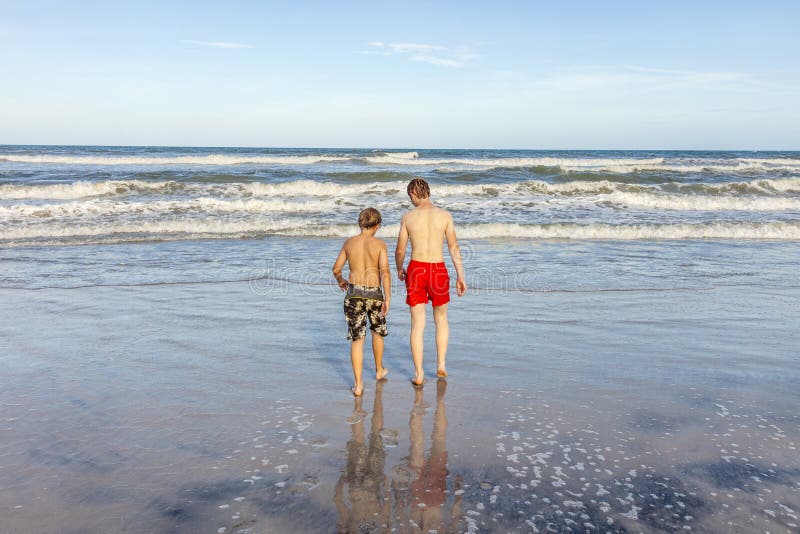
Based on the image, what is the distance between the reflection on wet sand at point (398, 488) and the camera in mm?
2977

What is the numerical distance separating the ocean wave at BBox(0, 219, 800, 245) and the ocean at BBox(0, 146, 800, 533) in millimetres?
1814

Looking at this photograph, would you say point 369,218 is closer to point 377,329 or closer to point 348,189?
point 377,329

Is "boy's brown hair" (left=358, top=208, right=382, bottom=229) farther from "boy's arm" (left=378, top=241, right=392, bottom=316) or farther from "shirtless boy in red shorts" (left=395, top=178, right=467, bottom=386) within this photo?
"shirtless boy in red shorts" (left=395, top=178, right=467, bottom=386)

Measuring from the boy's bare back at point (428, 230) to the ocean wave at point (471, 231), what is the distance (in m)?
8.95

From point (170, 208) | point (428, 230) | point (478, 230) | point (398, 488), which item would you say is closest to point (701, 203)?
point (478, 230)

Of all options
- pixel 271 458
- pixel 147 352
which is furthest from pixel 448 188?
pixel 271 458

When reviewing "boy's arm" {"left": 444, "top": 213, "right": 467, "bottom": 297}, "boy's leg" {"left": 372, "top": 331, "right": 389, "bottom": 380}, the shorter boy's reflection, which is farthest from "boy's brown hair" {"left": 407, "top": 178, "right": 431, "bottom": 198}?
the shorter boy's reflection

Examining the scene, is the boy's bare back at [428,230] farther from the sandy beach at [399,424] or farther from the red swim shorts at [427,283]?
the sandy beach at [399,424]

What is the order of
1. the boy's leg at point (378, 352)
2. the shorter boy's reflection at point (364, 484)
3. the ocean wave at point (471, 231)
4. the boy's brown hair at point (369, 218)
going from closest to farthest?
the shorter boy's reflection at point (364, 484), the boy's brown hair at point (369, 218), the boy's leg at point (378, 352), the ocean wave at point (471, 231)

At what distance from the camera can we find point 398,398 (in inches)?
186

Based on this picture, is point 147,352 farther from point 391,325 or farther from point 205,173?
point 205,173

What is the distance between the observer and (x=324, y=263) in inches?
421

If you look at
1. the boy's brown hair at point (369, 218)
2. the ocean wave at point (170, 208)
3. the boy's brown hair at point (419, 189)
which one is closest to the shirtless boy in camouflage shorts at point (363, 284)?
the boy's brown hair at point (369, 218)

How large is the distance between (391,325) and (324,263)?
4.02 m
